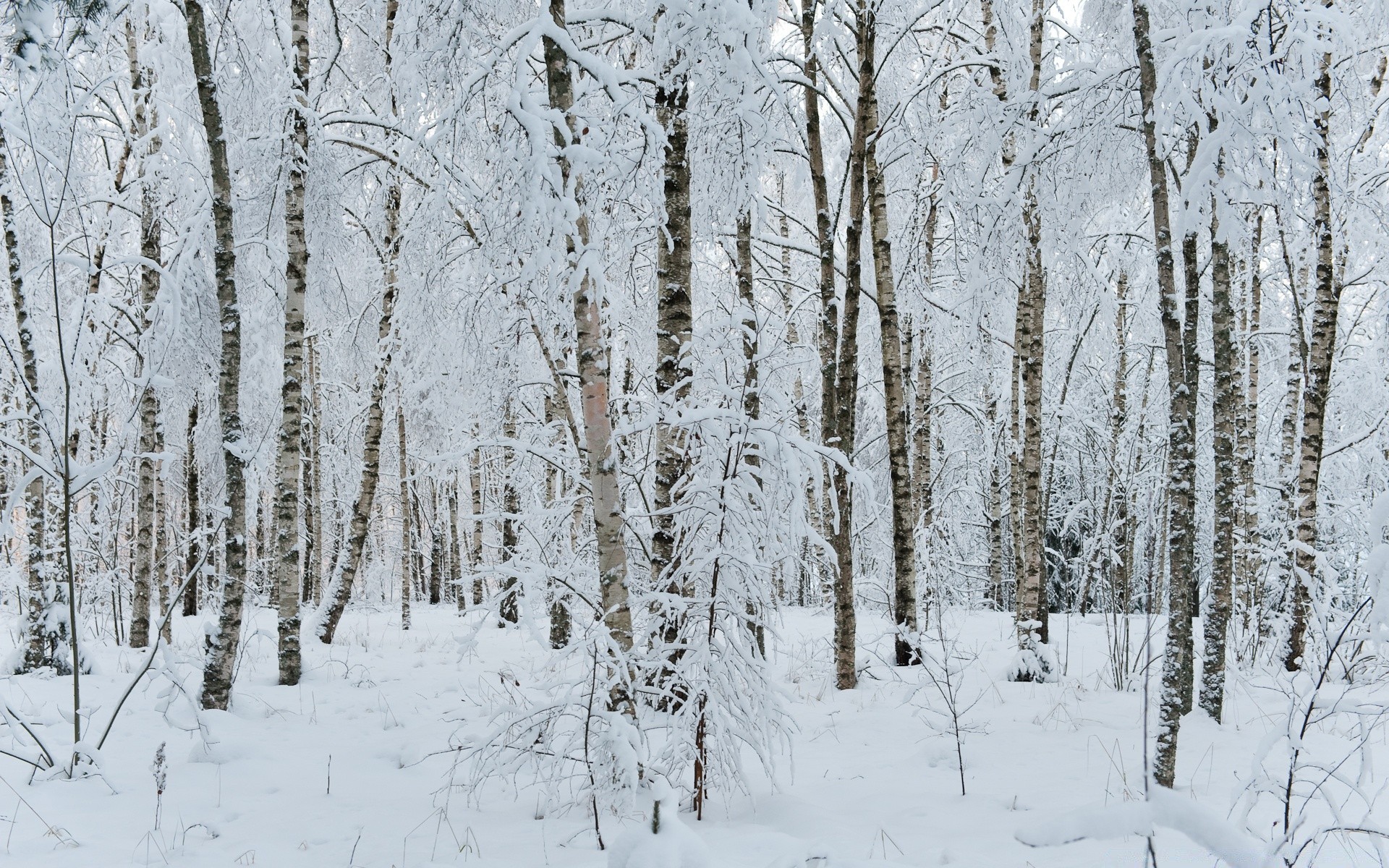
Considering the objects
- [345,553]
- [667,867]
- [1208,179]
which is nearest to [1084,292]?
[1208,179]

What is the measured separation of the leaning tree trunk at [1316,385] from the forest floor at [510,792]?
1.81m

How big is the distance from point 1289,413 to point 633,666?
11.2 metres

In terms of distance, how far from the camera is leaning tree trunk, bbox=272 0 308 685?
6.26 m

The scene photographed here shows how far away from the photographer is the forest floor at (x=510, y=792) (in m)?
3.37

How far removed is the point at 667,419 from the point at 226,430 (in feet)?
13.5

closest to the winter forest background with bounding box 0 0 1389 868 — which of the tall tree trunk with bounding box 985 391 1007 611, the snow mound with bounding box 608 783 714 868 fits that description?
the snow mound with bounding box 608 783 714 868

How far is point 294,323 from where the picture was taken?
627 centimetres

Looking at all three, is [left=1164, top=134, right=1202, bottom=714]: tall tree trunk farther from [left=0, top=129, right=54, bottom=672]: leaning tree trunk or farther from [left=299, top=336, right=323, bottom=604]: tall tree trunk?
[left=299, top=336, right=323, bottom=604]: tall tree trunk

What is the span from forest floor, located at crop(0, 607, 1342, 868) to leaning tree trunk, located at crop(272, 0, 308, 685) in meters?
1.35

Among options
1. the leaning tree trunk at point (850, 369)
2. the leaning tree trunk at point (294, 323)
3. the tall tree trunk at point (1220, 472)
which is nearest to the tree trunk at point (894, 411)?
Result: the leaning tree trunk at point (850, 369)

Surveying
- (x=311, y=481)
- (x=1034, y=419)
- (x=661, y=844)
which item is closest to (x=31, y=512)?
(x=661, y=844)

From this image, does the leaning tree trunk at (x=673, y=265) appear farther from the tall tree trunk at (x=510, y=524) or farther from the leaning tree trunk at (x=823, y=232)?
the leaning tree trunk at (x=823, y=232)

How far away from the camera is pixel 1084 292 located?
23.2 ft

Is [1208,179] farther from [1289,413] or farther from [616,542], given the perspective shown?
[1289,413]
